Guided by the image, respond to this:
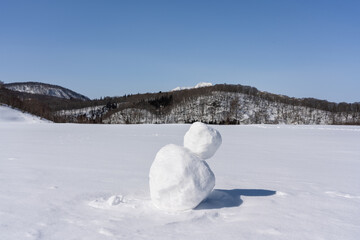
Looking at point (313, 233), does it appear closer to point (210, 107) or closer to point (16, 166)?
point (16, 166)

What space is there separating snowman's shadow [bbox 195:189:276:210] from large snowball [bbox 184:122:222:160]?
0.81 metres

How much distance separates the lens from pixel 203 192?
423 centimetres

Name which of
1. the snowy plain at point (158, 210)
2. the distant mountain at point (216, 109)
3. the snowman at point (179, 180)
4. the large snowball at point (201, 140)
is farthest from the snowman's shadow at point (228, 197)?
the distant mountain at point (216, 109)

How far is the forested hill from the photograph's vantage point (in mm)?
110812

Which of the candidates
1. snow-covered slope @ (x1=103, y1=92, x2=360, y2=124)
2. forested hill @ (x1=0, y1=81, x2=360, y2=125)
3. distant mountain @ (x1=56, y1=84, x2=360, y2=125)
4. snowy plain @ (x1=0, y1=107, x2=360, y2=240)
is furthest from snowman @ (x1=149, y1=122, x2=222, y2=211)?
snow-covered slope @ (x1=103, y1=92, x2=360, y2=124)

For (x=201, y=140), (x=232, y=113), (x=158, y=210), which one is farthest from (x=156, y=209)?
(x=232, y=113)

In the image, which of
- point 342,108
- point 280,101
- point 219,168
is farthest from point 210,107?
point 219,168

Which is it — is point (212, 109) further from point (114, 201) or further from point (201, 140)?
point (114, 201)

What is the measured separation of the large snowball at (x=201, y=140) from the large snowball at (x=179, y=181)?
357 millimetres

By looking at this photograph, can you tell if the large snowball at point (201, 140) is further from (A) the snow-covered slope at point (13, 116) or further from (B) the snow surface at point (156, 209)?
(A) the snow-covered slope at point (13, 116)

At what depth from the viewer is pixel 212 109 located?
122000 mm

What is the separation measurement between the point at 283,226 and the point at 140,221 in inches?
77.5

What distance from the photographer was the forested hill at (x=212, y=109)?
111m

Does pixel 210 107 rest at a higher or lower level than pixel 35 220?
higher
